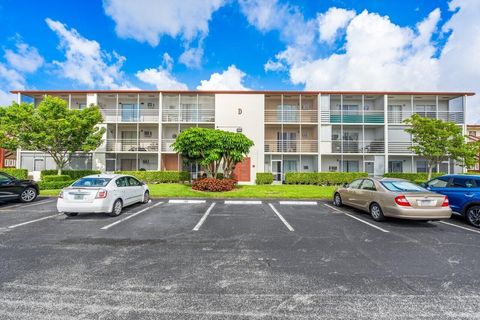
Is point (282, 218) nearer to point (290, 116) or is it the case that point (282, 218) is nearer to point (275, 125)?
point (275, 125)

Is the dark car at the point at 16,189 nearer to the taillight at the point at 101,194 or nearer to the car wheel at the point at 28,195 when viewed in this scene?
the car wheel at the point at 28,195

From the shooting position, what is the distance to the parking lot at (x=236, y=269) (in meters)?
2.90

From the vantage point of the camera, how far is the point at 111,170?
22094mm

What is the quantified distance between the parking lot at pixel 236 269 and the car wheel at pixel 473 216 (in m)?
0.55

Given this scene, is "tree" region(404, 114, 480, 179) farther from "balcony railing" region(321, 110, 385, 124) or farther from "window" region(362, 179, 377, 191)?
"window" region(362, 179, 377, 191)

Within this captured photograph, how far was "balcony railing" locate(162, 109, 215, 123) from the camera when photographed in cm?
2211

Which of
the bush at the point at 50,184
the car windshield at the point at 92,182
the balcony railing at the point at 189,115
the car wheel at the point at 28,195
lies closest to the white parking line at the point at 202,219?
the car windshield at the point at 92,182

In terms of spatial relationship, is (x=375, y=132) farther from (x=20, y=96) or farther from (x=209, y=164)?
(x=20, y=96)

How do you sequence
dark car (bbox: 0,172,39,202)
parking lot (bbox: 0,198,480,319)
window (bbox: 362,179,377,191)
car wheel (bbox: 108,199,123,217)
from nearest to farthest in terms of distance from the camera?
1. parking lot (bbox: 0,198,480,319)
2. car wheel (bbox: 108,199,123,217)
3. window (bbox: 362,179,377,191)
4. dark car (bbox: 0,172,39,202)

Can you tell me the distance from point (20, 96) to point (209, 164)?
20.6 metres

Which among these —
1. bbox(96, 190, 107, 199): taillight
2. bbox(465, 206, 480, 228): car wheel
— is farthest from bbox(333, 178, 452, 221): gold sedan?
bbox(96, 190, 107, 199): taillight

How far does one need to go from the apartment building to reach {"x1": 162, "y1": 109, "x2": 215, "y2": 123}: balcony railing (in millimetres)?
98

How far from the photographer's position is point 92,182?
8.04 m

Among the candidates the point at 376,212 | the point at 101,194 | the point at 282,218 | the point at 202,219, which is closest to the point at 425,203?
the point at 376,212
